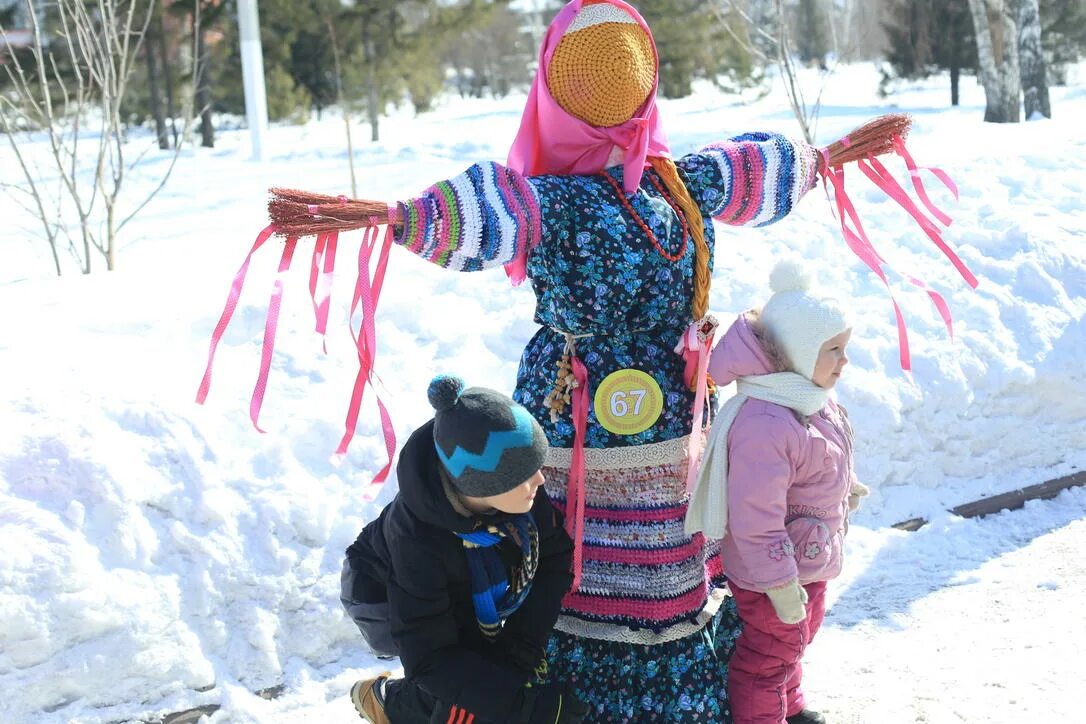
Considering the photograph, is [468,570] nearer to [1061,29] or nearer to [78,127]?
[78,127]

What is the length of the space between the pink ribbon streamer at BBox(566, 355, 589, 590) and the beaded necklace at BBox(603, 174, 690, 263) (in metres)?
0.30

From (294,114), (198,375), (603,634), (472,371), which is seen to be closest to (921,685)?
(603,634)

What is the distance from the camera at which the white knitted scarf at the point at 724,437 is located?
7.68ft

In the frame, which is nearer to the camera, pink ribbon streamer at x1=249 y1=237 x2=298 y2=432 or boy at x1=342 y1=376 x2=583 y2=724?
boy at x1=342 y1=376 x2=583 y2=724

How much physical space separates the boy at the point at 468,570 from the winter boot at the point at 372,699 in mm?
112

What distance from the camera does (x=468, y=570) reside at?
2145 mm

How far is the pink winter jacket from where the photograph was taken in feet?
7.54

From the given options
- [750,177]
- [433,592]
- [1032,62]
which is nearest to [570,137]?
[750,177]

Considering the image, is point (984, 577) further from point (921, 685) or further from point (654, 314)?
point (654, 314)

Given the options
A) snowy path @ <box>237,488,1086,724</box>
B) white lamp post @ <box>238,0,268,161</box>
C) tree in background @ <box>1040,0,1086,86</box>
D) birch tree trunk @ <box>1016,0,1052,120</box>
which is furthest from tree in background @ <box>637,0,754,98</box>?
snowy path @ <box>237,488,1086,724</box>

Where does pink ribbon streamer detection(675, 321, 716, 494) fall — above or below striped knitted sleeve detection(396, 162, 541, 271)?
below

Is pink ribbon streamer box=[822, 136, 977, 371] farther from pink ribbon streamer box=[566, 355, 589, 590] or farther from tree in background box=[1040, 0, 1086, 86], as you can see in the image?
tree in background box=[1040, 0, 1086, 86]

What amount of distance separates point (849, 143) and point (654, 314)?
719mm

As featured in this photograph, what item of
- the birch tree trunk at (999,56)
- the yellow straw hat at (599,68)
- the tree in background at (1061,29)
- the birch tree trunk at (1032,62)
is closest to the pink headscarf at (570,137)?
the yellow straw hat at (599,68)
